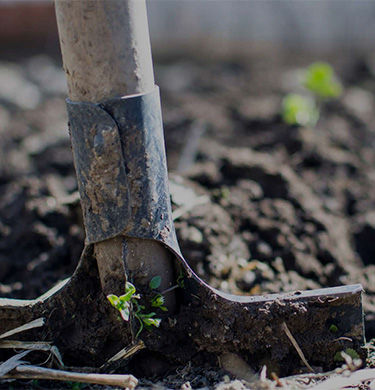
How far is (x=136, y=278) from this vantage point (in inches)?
63.2

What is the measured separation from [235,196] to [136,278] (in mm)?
1002

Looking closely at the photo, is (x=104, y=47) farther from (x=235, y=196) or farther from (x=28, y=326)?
(x=235, y=196)

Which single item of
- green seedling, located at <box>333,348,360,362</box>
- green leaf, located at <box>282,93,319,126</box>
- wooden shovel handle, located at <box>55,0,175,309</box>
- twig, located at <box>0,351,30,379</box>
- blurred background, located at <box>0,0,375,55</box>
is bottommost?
green seedling, located at <box>333,348,360,362</box>

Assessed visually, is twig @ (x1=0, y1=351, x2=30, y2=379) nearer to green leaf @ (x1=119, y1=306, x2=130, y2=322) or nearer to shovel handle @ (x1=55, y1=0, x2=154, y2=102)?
green leaf @ (x1=119, y1=306, x2=130, y2=322)

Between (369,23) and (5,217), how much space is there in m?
5.09

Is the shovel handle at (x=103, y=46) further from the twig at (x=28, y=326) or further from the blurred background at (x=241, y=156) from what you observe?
the blurred background at (x=241, y=156)

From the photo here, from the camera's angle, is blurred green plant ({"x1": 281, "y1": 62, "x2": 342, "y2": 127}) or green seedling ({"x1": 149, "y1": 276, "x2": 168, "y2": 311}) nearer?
green seedling ({"x1": 149, "y1": 276, "x2": 168, "y2": 311})

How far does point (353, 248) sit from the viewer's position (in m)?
2.44

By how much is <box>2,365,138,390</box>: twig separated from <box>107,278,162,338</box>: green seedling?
Result: 15 centimetres

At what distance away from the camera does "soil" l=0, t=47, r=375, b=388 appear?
2.11 m

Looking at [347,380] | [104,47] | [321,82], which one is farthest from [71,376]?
[321,82]

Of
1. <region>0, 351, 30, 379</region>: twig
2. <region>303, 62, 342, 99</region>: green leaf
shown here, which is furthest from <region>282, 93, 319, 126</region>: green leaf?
<region>0, 351, 30, 379</region>: twig

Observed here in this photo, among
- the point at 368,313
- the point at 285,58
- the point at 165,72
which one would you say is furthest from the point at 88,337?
the point at 285,58

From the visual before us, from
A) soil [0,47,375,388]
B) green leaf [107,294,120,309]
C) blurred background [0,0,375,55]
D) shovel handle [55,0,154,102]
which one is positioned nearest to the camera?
shovel handle [55,0,154,102]
